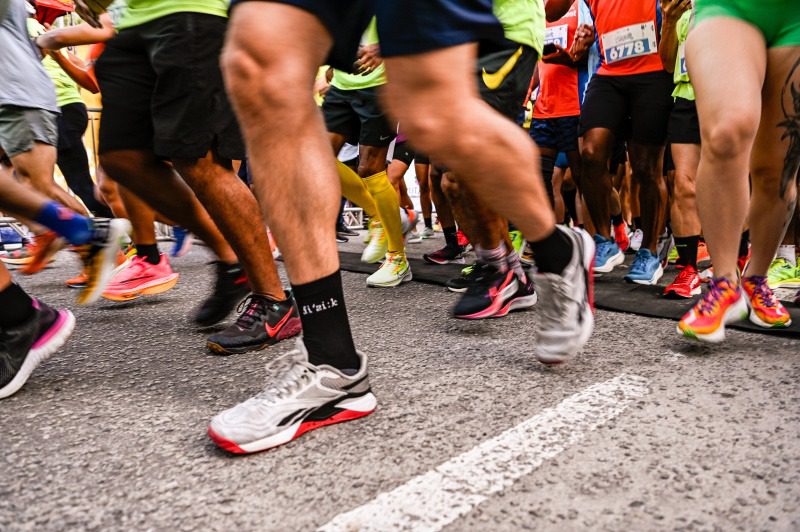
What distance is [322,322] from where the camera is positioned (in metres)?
1.15

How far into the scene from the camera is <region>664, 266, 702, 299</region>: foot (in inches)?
91.7

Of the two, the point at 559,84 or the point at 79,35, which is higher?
the point at 79,35

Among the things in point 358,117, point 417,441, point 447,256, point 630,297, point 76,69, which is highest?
point 76,69

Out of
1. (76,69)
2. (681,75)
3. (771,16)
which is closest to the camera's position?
(771,16)

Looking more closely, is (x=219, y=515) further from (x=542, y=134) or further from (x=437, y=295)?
(x=542, y=134)

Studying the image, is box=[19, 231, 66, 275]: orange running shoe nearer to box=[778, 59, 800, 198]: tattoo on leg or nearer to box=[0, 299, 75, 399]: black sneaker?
box=[0, 299, 75, 399]: black sneaker

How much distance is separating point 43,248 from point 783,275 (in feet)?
10.1

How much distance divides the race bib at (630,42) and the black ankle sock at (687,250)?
0.99 meters

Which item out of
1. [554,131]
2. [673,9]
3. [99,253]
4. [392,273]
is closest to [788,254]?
[673,9]

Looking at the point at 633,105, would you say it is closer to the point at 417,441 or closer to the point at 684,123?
the point at 684,123

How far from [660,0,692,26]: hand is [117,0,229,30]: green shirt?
75.0 inches

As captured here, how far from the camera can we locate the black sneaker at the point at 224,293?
1910mm

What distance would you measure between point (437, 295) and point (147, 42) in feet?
5.11

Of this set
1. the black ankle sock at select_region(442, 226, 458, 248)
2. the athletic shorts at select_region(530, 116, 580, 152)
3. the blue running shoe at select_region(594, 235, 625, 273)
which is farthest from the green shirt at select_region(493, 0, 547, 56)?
the black ankle sock at select_region(442, 226, 458, 248)
